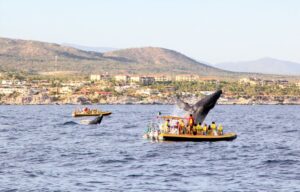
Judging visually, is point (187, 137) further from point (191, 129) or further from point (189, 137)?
point (191, 129)

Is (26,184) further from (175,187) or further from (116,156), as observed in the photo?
(116,156)

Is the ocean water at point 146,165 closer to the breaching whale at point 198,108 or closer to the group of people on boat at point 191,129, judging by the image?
the group of people on boat at point 191,129

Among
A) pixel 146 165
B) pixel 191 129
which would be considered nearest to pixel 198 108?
pixel 191 129

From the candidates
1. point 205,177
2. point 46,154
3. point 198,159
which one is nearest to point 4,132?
point 46,154

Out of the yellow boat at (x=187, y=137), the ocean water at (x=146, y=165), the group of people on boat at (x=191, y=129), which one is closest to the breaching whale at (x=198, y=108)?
the group of people on boat at (x=191, y=129)

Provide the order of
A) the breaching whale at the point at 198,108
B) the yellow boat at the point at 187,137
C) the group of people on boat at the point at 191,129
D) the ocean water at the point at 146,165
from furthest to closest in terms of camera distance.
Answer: the breaching whale at the point at 198,108 < the group of people on boat at the point at 191,129 < the yellow boat at the point at 187,137 < the ocean water at the point at 146,165

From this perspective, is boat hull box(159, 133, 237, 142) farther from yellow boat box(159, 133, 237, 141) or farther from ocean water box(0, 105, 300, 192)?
ocean water box(0, 105, 300, 192)

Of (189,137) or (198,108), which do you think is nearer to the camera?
(189,137)

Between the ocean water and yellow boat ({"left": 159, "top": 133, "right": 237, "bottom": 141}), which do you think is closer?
the ocean water

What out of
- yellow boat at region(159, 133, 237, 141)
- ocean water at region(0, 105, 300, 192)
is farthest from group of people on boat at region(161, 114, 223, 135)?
ocean water at region(0, 105, 300, 192)

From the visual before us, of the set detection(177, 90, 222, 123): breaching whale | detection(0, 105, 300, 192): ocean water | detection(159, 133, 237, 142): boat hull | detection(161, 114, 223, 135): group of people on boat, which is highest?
detection(177, 90, 222, 123): breaching whale

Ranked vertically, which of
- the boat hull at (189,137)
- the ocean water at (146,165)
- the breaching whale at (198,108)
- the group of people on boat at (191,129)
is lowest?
the ocean water at (146,165)

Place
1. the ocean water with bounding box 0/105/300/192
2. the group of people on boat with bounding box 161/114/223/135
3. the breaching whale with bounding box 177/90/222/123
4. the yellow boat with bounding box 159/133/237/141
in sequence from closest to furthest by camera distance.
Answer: the ocean water with bounding box 0/105/300/192
the yellow boat with bounding box 159/133/237/141
the group of people on boat with bounding box 161/114/223/135
the breaching whale with bounding box 177/90/222/123

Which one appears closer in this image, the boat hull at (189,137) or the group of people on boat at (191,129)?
the boat hull at (189,137)
